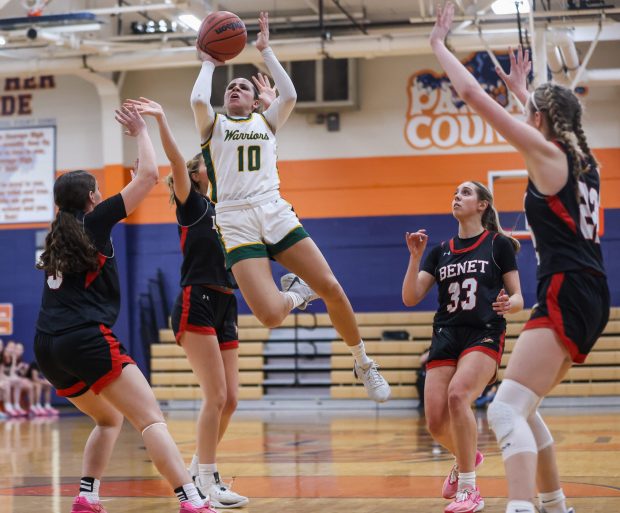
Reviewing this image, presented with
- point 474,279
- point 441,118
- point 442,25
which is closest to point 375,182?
point 441,118

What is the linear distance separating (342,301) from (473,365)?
0.88 meters

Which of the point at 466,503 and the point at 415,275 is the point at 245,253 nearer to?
the point at 415,275

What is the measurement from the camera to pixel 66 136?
18438 mm

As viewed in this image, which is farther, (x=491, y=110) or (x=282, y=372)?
(x=282, y=372)

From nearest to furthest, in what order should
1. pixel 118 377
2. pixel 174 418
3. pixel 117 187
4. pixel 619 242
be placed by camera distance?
pixel 118 377 → pixel 174 418 → pixel 619 242 → pixel 117 187

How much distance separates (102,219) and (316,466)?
3610 mm

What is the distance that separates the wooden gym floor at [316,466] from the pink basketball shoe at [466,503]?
0.13m

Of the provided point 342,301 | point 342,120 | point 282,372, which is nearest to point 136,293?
point 282,372

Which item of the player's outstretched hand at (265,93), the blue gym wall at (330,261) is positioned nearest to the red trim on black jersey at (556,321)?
the player's outstretched hand at (265,93)

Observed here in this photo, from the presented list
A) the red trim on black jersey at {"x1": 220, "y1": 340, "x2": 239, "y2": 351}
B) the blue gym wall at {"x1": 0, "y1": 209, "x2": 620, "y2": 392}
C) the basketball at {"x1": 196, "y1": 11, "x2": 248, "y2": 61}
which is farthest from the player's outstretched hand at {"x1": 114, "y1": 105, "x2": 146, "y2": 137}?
the blue gym wall at {"x1": 0, "y1": 209, "x2": 620, "y2": 392}

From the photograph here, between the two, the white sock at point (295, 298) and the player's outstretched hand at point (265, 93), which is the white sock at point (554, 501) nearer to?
the white sock at point (295, 298)

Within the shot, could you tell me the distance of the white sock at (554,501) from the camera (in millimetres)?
4609

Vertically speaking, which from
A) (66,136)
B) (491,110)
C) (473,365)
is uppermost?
(66,136)

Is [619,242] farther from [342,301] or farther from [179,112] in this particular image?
[342,301]
